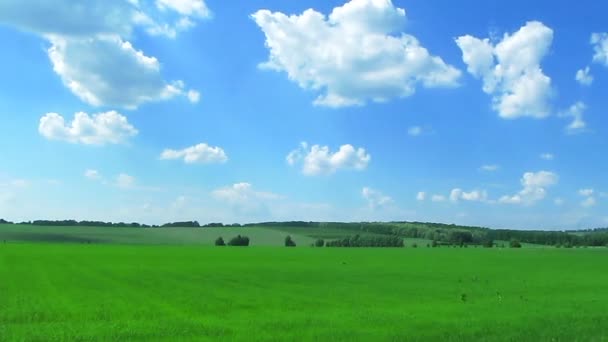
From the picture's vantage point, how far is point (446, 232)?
157375 mm

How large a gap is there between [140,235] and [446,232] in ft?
251

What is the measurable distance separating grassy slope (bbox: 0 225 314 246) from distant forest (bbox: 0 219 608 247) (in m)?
13.5

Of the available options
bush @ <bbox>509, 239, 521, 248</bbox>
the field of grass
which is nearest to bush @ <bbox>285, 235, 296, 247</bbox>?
bush @ <bbox>509, 239, 521, 248</bbox>

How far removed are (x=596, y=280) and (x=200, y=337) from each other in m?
39.1

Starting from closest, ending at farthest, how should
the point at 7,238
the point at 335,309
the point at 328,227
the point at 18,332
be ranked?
the point at 18,332 < the point at 335,309 < the point at 7,238 < the point at 328,227

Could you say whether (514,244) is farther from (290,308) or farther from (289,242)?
(290,308)

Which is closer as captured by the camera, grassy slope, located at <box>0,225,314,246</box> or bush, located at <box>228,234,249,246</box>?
grassy slope, located at <box>0,225,314,246</box>

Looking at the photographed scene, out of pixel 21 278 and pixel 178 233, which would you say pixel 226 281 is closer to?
pixel 21 278

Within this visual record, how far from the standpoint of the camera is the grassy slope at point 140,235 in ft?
436

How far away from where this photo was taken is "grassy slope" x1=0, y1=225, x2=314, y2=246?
133 m

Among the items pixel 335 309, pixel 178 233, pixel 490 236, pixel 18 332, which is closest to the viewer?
pixel 18 332

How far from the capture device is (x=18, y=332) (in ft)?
63.7

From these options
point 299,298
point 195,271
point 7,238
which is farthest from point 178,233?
point 299,298

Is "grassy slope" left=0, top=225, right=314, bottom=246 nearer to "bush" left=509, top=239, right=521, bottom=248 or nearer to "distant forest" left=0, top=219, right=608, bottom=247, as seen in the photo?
"distant forest" left=0, top=219, right=608, bottom=247
